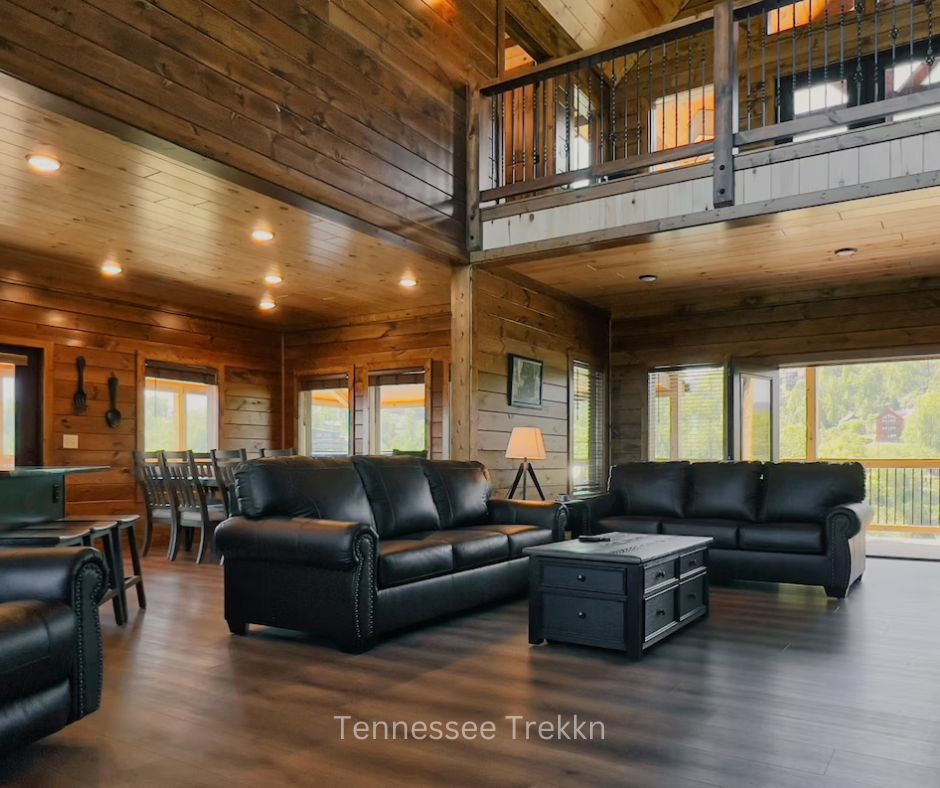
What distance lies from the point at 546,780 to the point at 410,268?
16.7ft

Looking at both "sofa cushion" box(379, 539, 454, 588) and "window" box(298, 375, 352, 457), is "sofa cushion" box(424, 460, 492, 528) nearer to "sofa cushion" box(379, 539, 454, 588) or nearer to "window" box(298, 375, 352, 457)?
"sofa cushion" box(379, 539, 454, 588)

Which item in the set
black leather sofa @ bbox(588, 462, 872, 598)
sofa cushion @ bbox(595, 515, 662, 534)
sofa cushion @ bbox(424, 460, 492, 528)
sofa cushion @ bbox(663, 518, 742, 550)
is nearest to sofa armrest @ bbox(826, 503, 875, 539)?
black leather sofa @ bbox(588, 462, 872, 598)

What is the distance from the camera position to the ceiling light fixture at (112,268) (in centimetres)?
654

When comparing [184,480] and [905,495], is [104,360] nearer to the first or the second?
[184,480]

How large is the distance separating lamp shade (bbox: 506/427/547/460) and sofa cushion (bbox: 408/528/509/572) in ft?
4.64

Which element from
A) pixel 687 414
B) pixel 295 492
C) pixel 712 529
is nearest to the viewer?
pixel 295 492

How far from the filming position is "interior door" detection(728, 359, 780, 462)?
768 centimetres

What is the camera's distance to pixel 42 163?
167 inches

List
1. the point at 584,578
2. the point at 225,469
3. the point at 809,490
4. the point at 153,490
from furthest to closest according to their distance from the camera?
1. the point at 153,490
2. the point at 225,469
3. the point at 809,490
4. the point at 584,578

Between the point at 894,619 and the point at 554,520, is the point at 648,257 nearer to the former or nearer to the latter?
the point at 554,520

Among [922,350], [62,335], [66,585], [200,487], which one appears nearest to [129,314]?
[62,335]

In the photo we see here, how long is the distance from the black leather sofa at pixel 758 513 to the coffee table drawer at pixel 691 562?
1.08 metres

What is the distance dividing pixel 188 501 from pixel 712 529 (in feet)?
13.7

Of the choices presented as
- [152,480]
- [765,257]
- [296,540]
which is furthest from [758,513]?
[152,480]
